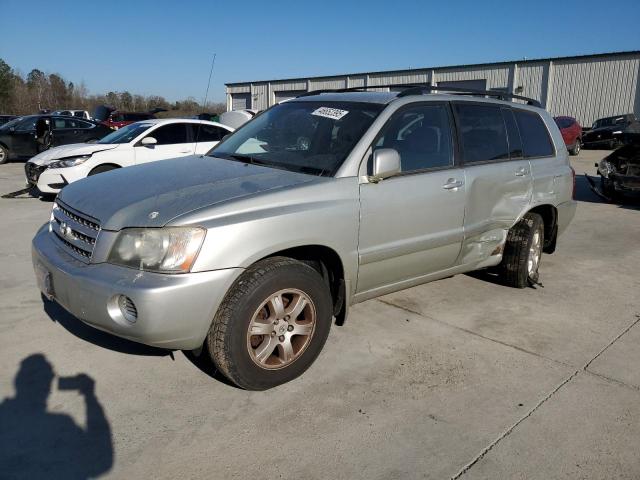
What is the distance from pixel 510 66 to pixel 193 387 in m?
32.4

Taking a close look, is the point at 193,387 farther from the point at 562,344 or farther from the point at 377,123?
the point at 562,344

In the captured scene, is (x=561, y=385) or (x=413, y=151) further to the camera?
(x=413, y=151)

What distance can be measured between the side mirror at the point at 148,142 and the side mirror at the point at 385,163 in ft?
21.9

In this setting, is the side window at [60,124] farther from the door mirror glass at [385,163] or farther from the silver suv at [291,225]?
the door mirror glass at [385,163]

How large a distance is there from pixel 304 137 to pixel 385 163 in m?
0.79

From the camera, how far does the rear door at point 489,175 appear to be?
4195 mm

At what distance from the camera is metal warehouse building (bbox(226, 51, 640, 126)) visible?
89.2 feet

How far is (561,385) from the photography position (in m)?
3.29

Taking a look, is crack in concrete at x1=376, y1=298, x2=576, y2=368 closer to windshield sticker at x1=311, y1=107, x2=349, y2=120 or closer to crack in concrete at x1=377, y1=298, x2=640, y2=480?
crack in concrete at x1=377, y1=298, x2=640, y2=480

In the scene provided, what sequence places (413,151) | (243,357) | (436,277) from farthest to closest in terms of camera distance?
(436,277) → (413,151) → (243,357)

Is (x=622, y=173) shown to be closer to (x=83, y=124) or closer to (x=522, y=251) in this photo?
(x=522, y=251)

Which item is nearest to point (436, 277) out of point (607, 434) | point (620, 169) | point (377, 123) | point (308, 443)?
point (377, 123)

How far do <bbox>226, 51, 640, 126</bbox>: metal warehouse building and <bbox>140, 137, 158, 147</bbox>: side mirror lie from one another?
15956 mm

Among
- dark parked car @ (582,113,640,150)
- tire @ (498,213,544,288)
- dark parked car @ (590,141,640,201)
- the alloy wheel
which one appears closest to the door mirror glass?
the alloy wheel
